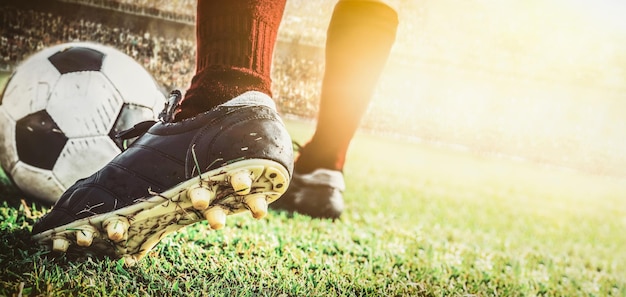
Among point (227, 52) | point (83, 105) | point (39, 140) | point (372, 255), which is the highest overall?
point (227, 52)

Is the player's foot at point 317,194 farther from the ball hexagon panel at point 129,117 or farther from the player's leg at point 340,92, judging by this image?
the ball hexagon panel at point 129,117

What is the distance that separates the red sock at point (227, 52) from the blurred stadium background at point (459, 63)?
1.30m

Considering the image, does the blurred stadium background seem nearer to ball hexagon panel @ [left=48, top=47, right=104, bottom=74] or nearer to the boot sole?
ball hexagon panel @ [left=48, top=47, right=104, bottom=74]

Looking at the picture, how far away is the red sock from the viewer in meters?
1.00

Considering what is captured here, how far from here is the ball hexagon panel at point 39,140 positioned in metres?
1.27

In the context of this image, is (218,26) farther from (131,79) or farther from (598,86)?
(598,86)

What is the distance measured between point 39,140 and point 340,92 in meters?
1.03

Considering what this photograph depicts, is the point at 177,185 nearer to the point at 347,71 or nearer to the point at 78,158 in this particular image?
the point at 78,158

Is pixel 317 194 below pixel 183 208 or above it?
below

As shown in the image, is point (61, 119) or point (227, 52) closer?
point (227, 52)

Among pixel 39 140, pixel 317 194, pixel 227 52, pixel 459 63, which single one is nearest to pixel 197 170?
pixel 227 52

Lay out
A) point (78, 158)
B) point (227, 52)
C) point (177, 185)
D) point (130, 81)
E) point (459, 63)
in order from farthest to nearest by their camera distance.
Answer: point (459, 63) → point (130, 81) → point (78, 158) → point (227, 52) → point (177, 185)

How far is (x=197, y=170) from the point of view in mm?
875

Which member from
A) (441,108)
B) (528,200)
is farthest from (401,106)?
(528,200)
